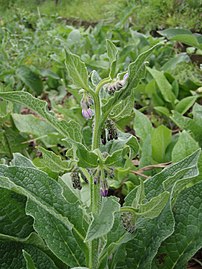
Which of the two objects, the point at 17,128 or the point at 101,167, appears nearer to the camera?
the point at 101,167

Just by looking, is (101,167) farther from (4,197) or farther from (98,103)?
(4,197)

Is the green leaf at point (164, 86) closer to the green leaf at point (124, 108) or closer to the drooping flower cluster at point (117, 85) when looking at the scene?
the green leaf at point (124, 108)

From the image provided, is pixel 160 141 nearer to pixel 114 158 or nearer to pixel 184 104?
pixel 184 104

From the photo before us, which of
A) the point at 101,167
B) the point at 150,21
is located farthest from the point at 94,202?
the point at 150,21

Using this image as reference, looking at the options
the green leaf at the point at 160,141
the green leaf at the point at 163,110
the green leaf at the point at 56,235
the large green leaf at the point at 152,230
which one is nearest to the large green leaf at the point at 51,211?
the green leaf at the point at 56,235

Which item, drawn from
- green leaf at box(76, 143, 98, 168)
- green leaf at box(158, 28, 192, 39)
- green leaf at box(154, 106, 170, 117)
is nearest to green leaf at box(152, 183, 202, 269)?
green leaf at box(76, 143, 98, 168)

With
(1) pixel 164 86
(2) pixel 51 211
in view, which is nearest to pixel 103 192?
(2) pixel 51 211

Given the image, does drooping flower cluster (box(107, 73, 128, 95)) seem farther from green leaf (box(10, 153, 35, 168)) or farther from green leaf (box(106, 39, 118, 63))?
green leaf (box(10, 153, 35, 168))
